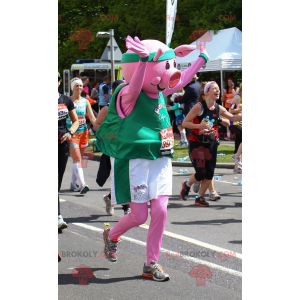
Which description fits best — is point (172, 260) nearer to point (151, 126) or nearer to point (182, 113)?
point (151, 126)

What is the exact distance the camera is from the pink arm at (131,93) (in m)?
4.74

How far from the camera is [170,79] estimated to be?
5.02m

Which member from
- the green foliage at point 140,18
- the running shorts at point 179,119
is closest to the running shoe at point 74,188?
the running shorts at point 179,119

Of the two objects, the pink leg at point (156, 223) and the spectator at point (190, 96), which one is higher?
the spectator at point (190, 96)

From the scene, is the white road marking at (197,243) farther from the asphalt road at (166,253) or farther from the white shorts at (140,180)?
the white shorts at (140,180)

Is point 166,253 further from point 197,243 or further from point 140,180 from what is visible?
point 140,180

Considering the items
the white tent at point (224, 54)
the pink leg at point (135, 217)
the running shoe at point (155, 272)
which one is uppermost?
the white tent at point (224, 54)

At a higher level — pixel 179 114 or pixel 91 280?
pixel 179 114

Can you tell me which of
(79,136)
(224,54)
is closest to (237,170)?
(79,136)

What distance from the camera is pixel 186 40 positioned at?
77.6 feet

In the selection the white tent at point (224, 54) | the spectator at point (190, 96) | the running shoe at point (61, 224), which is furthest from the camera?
the white tent at point (224, 54)

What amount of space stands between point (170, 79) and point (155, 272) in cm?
167
